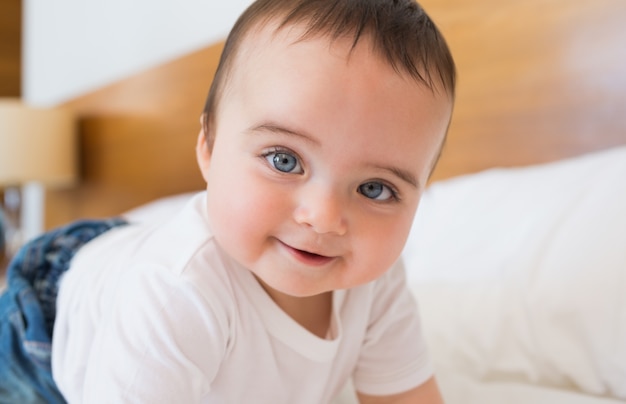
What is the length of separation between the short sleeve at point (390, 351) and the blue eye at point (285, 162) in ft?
0.99

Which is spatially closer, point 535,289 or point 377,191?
point 377,191

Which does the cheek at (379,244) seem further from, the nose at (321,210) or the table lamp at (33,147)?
the table lamp at (33,147)

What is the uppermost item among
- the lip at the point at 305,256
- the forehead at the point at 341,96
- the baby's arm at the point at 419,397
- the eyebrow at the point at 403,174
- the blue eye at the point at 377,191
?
the forehead at the point at 341,96

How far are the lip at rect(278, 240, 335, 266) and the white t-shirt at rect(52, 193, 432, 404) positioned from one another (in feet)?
0.35

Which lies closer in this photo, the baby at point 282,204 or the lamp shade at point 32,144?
the baby at point 282,204

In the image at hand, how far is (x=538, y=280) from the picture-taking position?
1.03m

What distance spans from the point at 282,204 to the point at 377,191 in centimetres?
10

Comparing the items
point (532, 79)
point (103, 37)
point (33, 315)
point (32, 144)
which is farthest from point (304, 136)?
point (103, 37)

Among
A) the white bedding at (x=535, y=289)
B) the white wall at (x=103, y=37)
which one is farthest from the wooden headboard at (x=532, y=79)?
the white wall at (x=103, y=37)

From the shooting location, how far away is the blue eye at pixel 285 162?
63 centimetres

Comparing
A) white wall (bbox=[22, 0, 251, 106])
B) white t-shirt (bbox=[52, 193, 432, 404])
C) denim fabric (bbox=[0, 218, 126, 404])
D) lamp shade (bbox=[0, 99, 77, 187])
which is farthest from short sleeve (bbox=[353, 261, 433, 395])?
lamp shade (bbox=[0, 99, 77, 187])

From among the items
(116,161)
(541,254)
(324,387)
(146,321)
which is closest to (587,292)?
(541,254)

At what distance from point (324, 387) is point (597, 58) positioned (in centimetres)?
85

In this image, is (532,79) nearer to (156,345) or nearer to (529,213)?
(529,213)
